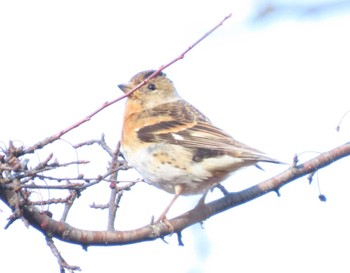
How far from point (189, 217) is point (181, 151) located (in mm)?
1343

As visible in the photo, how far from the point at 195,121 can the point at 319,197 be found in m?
2.49

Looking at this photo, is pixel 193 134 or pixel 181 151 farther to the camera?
pixel 193 134

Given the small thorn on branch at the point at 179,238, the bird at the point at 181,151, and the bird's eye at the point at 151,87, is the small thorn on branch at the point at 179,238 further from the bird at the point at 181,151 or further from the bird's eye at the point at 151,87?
the bird's eye at the point at 151,87

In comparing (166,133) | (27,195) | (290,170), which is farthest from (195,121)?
(27,195)

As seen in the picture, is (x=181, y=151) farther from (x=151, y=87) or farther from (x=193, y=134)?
(x=151, y=87)

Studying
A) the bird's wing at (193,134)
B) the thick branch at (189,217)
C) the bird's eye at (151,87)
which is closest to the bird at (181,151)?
the bird's wing at (193,134)

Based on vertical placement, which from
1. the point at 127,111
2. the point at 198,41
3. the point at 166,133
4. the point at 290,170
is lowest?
the point at 290,170

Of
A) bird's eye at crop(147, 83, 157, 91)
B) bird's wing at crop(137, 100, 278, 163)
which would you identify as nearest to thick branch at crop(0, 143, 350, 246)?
bird's wing at crop(137, 100, 278, 163)

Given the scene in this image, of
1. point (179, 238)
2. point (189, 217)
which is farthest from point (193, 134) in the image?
point (179, 238)

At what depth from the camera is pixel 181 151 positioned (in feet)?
23.6

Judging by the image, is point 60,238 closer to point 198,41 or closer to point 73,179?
point 73,179

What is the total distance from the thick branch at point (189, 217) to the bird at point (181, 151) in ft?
1.18

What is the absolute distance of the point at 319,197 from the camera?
5.75m

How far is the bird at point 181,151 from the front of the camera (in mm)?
6855
